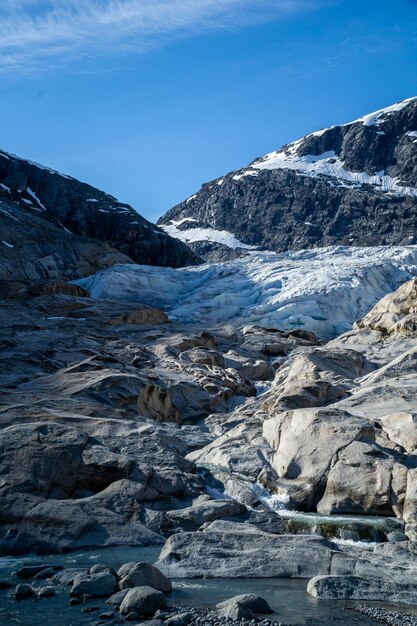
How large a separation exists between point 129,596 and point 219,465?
38.0ft

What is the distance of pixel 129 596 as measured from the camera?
1172 cm

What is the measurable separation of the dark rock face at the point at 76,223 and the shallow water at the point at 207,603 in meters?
61.1

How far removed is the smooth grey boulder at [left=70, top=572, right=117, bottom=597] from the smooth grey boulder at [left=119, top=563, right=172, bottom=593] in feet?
0.63

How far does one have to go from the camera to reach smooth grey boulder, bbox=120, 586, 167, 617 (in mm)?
11477

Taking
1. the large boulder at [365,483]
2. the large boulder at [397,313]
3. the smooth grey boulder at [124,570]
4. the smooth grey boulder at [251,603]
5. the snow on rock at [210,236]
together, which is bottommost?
the smooth grey boulder at [251,603]

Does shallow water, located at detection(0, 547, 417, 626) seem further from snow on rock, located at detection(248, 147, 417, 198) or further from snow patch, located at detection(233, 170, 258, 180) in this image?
snow patch, located at detection(233, 170, 258, 180)

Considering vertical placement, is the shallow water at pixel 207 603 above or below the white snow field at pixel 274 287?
below

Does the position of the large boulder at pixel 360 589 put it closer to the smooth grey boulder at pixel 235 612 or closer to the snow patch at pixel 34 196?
the smooth grey boulder at pixel 235 612

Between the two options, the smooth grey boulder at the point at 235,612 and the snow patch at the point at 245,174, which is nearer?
the smooth grey boulder at the point at 235,612

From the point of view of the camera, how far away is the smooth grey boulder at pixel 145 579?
12.6 metres

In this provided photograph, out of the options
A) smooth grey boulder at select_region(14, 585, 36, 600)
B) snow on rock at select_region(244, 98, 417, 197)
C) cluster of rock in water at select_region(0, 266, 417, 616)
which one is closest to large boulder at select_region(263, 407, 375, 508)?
cluster of rock in water at select_region(0, 266, 417, 616)

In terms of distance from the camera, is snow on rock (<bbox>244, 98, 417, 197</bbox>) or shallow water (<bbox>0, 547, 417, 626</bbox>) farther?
snow on rock (<bbox>244, 98, 417, 197</bbox>)

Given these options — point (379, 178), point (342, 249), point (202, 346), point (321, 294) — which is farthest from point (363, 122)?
point (202, 346)

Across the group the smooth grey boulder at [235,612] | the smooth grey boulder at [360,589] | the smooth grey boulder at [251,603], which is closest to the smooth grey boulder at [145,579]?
the smooth grey boulder at [251,603]
